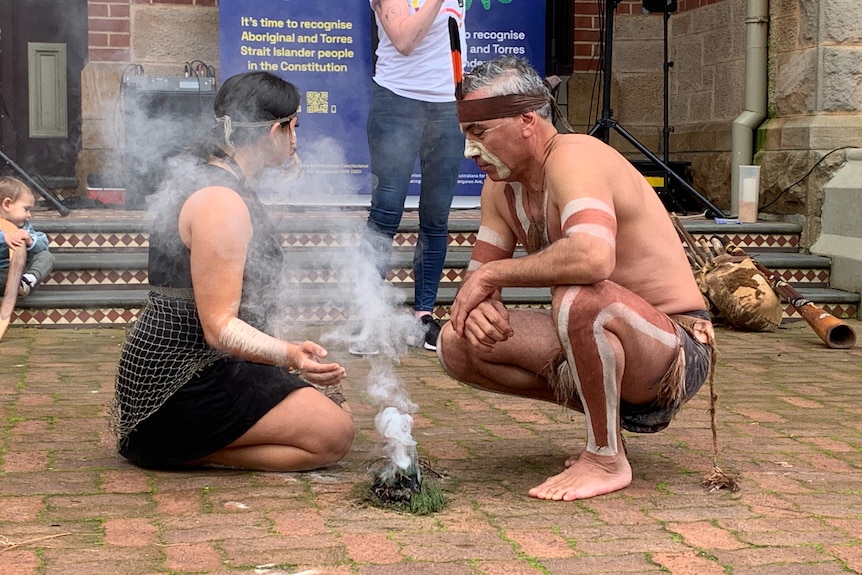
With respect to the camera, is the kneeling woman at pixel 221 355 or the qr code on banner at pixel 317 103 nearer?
the kneeling woman at pixel 221 355

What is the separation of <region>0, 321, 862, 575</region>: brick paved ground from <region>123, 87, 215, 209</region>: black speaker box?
3.92 meters

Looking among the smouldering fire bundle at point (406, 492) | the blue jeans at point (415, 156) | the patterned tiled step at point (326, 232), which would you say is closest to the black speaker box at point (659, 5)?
the patterned tiled step at point (326, 232)

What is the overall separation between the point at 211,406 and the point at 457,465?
0.85m

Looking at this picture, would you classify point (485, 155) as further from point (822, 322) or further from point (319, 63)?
point (319, 63)

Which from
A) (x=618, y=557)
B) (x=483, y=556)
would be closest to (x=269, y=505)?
(x=483, y=556)

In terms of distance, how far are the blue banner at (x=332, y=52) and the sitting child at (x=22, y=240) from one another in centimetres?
266

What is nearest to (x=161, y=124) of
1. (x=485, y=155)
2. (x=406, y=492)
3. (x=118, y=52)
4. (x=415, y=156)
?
(x=118, y=52)

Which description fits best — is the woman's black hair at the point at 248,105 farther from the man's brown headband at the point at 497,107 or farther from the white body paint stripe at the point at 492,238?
the white body paint stripe at the point at 492,238

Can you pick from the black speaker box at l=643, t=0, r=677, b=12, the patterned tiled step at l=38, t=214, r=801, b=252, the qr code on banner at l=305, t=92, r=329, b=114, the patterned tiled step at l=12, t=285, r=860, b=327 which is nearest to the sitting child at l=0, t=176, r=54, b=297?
the patterned tiled step at l=12, t=285, r=860, b=327

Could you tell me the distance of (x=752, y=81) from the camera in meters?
8.86

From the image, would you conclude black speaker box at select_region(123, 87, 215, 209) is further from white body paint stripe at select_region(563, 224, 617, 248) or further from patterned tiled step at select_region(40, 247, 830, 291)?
white body paint stripe at select_region(563, 224, 617, 248)

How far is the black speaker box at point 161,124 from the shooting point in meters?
9.08

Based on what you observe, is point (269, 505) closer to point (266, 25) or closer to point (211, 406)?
point (211, 406)

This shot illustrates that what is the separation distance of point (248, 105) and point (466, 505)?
4.65ft
